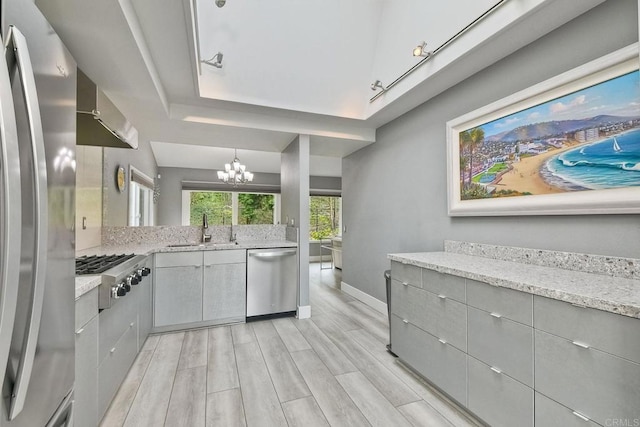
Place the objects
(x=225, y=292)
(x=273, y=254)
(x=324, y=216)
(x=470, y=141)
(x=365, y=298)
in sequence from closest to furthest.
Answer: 1. (x=470, y=141)
2. (x=225, y=292)
3. (x=273, y=254)
4. (x=365, y=298)
5. (x=324, y=216)

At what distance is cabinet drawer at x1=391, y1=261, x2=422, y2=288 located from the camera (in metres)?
2.11

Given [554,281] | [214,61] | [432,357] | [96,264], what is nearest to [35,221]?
[96,264]

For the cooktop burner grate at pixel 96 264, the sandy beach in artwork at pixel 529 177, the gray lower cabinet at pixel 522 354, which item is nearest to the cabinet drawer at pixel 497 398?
the gray lower cabinet at pixel 522 354

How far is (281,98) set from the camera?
3004 mm

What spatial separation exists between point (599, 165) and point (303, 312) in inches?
117

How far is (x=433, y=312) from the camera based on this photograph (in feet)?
Answer: 6.43

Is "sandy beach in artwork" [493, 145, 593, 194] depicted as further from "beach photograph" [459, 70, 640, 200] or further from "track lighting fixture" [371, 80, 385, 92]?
"track lighting fixture" [371, 80, 385, 92]

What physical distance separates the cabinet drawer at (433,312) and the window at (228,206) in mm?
3852

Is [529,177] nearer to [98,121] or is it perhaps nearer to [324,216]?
[98,121]

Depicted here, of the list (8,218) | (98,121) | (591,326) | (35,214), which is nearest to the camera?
(8,218)

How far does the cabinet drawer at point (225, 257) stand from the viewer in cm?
312

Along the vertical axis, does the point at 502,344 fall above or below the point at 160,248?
below

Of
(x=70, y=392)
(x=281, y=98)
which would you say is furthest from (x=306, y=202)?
(x=70, y=392)

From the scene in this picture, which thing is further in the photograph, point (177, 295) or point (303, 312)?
point (303, 312)
